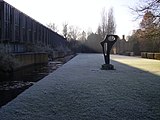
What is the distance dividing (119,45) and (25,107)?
79.1m

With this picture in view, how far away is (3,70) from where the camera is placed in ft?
59.2

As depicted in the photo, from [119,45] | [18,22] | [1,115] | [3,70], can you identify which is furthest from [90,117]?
[119,45]

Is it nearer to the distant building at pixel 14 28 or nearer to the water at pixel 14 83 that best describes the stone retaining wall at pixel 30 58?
the distant building at pixel 14 28

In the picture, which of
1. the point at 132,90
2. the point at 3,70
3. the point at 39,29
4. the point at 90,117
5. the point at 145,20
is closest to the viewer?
the point at 90,117

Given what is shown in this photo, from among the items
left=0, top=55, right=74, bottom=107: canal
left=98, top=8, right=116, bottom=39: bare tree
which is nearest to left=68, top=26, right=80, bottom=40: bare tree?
left=98, top=8, right=116, bottom=39: bare tree

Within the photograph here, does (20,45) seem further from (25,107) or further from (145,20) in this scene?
(25,107)

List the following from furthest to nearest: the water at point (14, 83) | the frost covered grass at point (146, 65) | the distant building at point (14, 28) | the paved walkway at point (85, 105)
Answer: the distant building at point (14, 28) < the frost covered grass at point (146, 65) < the water at point (14, 83) < the paved walkway at point (85, 105)

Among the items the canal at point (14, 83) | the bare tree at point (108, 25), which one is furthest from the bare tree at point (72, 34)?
the canal at point (14, 83)

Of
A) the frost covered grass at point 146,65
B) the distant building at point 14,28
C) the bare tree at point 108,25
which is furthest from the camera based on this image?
the bare tree at point 108,25

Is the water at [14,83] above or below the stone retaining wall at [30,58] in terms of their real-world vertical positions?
below

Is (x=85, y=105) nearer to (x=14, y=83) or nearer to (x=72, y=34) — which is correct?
(x=14, y=83)

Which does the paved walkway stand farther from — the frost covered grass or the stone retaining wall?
the stone retaining wall

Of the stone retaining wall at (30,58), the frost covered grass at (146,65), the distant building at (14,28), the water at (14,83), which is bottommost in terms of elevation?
the water at (14,83)

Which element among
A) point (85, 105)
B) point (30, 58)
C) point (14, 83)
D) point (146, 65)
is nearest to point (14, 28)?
point (30, 58)
